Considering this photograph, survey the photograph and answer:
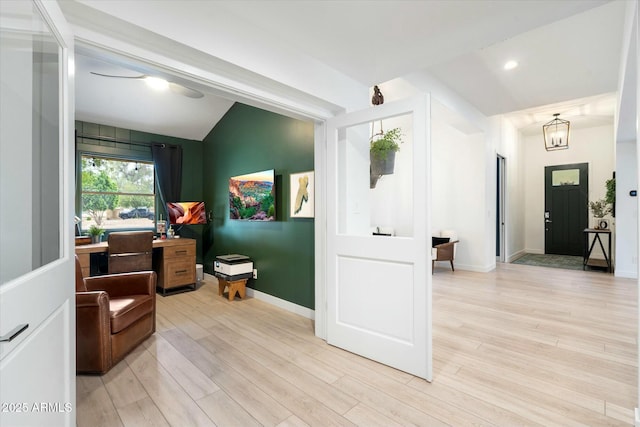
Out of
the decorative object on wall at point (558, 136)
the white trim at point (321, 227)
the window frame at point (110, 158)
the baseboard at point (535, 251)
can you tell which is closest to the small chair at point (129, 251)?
the window frame at point (110, 158)

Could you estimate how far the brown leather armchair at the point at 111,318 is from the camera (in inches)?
82.6

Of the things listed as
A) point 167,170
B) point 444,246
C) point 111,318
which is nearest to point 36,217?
point 111,318

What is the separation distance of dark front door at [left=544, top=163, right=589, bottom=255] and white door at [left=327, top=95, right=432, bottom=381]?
6.58 metres

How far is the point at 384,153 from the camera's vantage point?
288 cm

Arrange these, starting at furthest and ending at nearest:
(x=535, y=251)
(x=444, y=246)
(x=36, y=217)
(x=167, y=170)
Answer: (x=535, y=251) → (x=444, y=246) → (x=167, y=170) → (x=36, y=217)

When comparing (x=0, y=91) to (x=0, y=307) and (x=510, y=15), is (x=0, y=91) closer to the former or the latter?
(x=0, y=307)

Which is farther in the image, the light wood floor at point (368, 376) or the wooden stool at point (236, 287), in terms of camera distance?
the wooden stool at point (236, 287)

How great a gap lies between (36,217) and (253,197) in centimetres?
286

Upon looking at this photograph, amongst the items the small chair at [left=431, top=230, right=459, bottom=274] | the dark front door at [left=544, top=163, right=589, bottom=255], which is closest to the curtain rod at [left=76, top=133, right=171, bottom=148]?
the small chair at [left=431, top=230, right=459, bottom=274]

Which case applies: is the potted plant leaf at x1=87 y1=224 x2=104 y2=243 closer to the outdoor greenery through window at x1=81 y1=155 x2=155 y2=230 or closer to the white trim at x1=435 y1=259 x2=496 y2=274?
the outdoor greenery through window at x1=81 y1=155 x2=155 y2=230

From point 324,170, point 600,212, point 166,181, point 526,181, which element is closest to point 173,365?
point 324,170

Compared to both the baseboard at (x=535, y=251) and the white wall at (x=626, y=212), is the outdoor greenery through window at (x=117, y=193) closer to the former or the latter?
the white wall at (x=626, y=212)

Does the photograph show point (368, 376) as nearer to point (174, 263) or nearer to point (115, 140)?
point (174, 263)

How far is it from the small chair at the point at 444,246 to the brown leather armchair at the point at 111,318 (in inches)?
162
